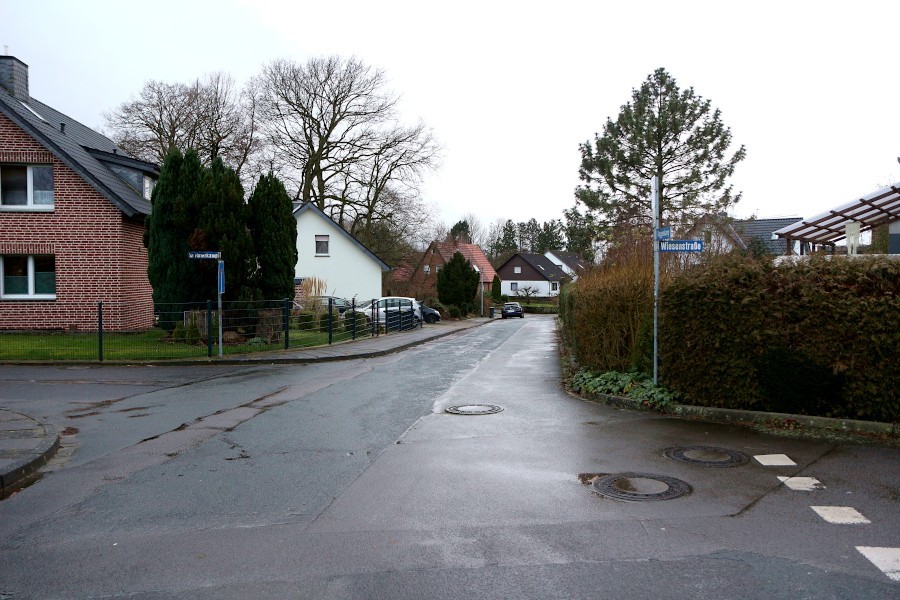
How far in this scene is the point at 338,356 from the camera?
62.5 ft

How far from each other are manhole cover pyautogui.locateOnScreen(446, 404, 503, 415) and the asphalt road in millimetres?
374

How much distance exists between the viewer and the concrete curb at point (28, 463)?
6.61 meters

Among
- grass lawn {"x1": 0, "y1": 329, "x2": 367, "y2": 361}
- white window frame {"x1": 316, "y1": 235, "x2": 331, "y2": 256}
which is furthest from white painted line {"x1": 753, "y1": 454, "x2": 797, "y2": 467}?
white window frame {"x1": 316, "y1": 235, "x2": 331, "y2": 256}

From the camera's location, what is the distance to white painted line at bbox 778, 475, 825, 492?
20.1 feet

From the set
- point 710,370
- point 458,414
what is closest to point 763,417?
point 710,370

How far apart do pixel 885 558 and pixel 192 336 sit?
1781 cm

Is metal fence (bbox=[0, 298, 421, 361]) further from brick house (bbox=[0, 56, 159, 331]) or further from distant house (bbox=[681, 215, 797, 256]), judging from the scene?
distant house (bbox=[681, 215, 797, 256])

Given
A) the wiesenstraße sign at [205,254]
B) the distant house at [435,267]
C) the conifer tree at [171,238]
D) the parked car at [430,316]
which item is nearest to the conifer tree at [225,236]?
the conifer tree at [171,238]

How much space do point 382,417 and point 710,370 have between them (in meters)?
4.66

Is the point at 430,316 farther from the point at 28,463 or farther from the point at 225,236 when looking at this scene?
the point at 28,463

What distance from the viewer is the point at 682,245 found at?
10.3 meters

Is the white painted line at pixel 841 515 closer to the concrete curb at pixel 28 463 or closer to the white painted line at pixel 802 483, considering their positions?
the white painted line at pixel 802 483

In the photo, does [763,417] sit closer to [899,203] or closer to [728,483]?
[728,483]

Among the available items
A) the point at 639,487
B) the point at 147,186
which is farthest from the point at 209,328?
the point at 639,487
